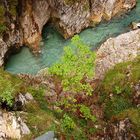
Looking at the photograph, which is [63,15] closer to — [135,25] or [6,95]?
[135,25]

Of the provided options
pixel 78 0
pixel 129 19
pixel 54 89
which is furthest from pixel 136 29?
pixel 54 89

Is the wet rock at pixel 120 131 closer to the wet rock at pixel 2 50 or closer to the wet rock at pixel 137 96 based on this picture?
the wet rock at pixel 137 96

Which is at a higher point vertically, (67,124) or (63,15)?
(63,15)

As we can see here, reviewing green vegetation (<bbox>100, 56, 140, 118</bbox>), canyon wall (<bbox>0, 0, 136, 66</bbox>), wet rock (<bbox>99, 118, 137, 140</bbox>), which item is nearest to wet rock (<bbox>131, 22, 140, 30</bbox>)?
canyon wall (<bbox>0, 0, 136, 66</bbox>)

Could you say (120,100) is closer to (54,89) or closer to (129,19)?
(54,89)

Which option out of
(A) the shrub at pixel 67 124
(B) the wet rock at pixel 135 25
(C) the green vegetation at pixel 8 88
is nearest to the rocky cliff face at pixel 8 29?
(C) the green vegetation at pixel 8 88

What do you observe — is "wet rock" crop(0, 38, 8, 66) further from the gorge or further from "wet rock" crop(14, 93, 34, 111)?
"wet rock" crop(14, 93, 34, 111)

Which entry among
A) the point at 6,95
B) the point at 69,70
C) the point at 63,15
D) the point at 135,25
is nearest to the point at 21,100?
the point at 6,95
